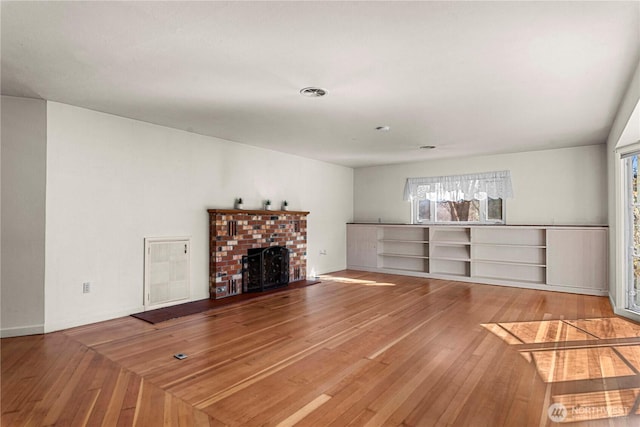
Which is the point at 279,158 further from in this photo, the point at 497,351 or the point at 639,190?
the point at 639,190

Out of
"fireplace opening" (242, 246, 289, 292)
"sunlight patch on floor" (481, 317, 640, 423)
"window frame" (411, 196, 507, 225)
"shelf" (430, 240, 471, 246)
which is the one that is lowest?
"sunlight patch on floor" (481, 317, 640, 423)

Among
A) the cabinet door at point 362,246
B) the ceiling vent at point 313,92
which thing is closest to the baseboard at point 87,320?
the ceiling vent at point 313,92

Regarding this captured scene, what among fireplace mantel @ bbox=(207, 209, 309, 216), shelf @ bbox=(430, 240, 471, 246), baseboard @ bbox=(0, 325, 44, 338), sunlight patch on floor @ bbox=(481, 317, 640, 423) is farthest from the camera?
shelf @ bbox=(430, 240, 471, 246)

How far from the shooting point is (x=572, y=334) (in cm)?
350

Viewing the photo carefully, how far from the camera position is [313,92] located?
326 cm

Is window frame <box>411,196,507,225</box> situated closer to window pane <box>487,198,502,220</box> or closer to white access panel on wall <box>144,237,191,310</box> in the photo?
window pane <box>487,198,502,220</box>

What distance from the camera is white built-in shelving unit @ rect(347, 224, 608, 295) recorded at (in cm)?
534

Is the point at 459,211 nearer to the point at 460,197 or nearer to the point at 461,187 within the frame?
the point at 460,197

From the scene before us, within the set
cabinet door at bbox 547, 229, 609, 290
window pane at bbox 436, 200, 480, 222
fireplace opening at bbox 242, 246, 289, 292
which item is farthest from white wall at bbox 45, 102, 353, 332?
cabinet door at bbox 547, 229, 609, 290

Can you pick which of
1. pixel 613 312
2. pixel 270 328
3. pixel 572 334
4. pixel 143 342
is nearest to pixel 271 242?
pixel 270 328

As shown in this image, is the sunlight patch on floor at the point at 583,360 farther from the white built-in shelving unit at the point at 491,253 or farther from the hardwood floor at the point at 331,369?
the white built-in shelving unit at the point at 491,253

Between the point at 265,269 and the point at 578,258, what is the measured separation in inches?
192

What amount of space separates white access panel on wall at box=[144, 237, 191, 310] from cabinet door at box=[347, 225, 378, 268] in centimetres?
392

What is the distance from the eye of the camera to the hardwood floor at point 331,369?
82.0 inches
